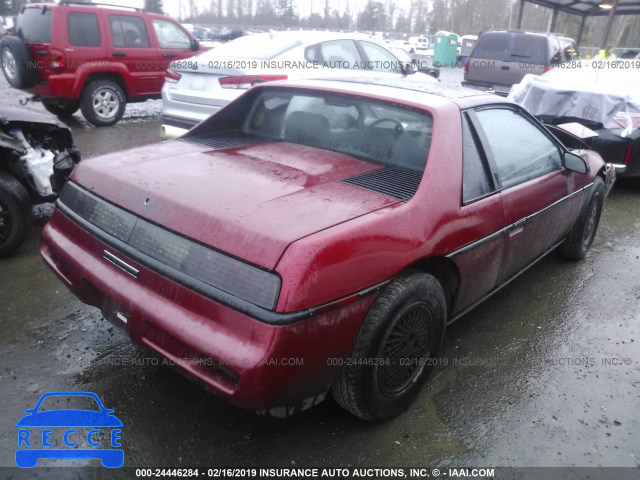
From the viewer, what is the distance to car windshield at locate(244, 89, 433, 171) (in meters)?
2.76

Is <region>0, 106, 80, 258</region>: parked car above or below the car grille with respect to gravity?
below

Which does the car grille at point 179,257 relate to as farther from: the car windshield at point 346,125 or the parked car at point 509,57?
the parked car at point 509,57

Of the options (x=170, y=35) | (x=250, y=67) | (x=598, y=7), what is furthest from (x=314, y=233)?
(x=598, y=7)

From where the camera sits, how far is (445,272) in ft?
8.61

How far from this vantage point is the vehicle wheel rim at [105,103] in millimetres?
8453

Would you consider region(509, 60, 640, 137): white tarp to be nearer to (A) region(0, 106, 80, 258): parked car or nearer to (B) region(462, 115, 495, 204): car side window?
(B) region(462, 115, 495, 204): car side window

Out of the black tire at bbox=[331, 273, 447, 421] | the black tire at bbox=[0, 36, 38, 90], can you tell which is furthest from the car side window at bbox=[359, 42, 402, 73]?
the black tire at bbox=[331, 273, 447, 421]

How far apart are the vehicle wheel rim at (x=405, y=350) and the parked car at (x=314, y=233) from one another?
0.01 meters

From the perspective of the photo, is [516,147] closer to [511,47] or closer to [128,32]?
[128,32]

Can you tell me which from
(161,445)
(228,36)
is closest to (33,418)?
(161,445)

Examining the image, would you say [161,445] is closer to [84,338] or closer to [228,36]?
[84,338]

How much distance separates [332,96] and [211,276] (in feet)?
5.33

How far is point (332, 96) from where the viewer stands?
3102 mm

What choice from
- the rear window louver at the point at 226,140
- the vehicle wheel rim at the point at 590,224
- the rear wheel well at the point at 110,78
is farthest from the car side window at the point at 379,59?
the rear window louver at the point at 226,140
